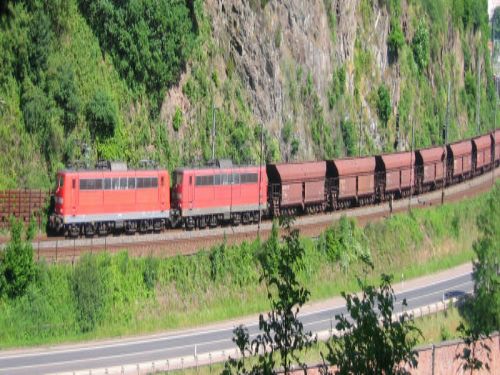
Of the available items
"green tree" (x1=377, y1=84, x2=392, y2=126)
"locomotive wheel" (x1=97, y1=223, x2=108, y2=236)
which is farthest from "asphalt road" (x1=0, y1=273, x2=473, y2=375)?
"green tree" (x1=377, y1=84, x2=392, y2=126)

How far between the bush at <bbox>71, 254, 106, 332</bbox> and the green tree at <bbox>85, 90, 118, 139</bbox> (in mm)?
11215

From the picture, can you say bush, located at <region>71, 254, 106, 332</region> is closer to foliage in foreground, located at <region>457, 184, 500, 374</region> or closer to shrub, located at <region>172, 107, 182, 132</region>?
foliage in foreground, located at <region>457, 184, 500, 374</region>

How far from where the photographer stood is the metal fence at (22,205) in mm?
47688

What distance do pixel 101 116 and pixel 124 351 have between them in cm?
1622

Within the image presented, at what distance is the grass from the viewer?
139 ft

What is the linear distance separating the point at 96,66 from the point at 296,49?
23.3 metres

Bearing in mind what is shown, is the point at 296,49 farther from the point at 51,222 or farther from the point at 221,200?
the point at 51,222

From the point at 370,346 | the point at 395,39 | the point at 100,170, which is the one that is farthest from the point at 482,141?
the point at 370,346

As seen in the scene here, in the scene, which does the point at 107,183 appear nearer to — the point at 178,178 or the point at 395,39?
the point at 178,178

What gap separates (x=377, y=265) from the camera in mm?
62844

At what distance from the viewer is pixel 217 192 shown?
54.0m

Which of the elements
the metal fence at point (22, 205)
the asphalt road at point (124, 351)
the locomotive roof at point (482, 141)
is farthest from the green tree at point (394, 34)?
the metal fence at point (22, 205)

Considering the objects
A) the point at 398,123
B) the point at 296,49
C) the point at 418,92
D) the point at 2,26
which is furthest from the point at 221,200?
the point at 418,92

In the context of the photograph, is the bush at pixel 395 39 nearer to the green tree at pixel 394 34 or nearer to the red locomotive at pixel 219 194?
the green tree at pixel 394 34
